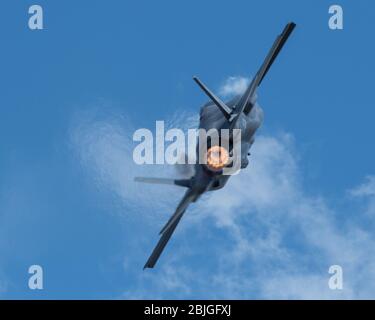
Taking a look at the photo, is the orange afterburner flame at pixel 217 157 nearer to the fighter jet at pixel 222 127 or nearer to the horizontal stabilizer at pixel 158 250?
the fighter jet at pixel 222 127

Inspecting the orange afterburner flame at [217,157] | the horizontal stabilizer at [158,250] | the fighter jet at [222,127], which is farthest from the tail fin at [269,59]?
the horizontal stabilizer at [158,250]

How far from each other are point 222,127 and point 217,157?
2.65 metres

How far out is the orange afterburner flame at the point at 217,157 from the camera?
40562mm

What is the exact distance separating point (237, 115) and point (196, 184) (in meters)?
4.93

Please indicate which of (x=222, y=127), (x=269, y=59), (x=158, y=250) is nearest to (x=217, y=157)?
(x=222, y=127)

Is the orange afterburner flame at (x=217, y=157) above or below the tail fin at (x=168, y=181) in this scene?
above

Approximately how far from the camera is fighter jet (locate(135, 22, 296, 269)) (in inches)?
1608

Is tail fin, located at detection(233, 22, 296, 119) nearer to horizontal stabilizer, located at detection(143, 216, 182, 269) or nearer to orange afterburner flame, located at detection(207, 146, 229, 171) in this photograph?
orange afterburner flame, located at detection(207, 146, 229, 171)

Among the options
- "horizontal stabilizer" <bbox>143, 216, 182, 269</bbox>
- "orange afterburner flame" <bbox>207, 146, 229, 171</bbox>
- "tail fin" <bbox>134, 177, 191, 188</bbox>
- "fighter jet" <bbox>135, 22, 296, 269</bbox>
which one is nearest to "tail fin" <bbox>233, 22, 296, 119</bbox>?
"fighter jet" <bbox>135, 22, 296, 269</bbox>

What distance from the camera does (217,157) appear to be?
133 feet

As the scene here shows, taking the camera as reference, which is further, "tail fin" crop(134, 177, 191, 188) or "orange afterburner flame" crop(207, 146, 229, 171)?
"tail fin" crop(134, 177, 191, 188)
